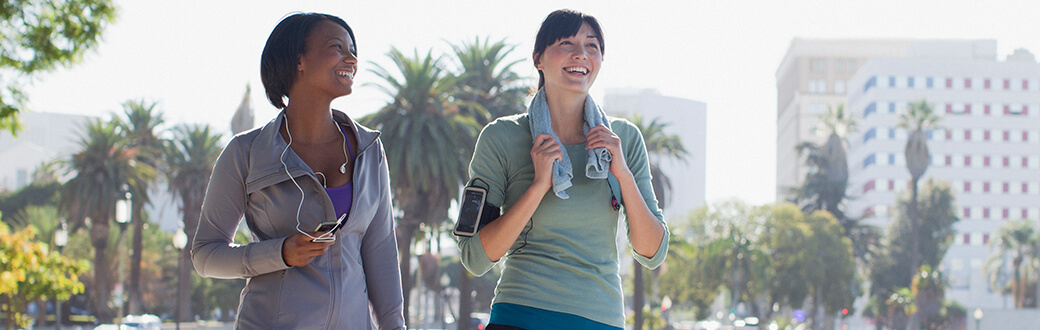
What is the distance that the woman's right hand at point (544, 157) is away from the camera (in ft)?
10.6

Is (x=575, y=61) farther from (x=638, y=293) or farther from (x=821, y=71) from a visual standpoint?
(x=821, y=71)

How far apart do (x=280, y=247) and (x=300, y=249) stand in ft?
0.30

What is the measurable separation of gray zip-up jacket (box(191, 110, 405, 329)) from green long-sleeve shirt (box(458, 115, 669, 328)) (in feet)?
1.15

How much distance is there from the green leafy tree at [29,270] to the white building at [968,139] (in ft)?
369

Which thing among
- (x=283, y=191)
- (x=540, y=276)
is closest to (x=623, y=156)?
(x=540, y=276)

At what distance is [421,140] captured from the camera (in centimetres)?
3153

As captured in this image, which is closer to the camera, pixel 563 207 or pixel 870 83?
pixel 563 207

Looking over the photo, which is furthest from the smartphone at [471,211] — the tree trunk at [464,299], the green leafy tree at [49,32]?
the tree trunk at [464,299]

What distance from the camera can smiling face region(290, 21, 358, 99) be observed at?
3.30 metres

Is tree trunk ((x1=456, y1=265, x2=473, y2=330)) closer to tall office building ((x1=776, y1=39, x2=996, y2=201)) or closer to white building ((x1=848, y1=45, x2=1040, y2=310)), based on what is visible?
white building ((x1=848, y1=45, x2=1040, y2=310))

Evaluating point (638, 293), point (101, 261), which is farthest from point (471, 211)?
point (101, 261)

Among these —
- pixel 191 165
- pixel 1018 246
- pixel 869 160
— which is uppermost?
pixel 869 160

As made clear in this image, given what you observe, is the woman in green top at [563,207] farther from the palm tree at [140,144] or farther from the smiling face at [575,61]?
the palm tree at [140,144]

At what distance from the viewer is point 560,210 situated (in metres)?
3.32
